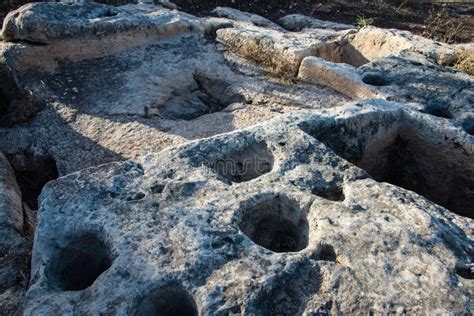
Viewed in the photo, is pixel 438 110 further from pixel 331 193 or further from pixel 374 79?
pixel 331 193

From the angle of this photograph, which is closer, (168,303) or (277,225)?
(168,303)

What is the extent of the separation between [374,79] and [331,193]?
1.90m

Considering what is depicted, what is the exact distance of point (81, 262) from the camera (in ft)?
7.06

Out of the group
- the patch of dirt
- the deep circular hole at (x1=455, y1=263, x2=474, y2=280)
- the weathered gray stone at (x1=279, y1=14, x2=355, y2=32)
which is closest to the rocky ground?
the deep circular hole at (x1=455, y1=263, x2=474, y2=280)

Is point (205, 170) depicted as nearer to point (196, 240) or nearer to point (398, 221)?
point (196, 240)

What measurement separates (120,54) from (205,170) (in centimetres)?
290

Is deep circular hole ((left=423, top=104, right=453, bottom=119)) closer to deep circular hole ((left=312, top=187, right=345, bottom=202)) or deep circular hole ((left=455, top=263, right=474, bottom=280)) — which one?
deep circular hole ((left=312, top=187, right=345, bottom=202))

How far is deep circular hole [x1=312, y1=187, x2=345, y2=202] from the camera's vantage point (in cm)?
228

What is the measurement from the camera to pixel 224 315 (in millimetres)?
1715

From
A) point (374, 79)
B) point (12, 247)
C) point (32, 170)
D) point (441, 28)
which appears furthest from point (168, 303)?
point (441, 28)

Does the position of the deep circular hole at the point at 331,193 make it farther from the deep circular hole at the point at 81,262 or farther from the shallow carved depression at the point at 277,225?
the deep circular hole at the point at 81,262

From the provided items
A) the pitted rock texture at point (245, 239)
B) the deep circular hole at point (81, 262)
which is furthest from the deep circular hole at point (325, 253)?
the deep circular hole at point (81, 262)

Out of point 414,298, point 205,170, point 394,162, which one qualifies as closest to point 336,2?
point 394,162

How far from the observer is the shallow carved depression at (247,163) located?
2518 millimetres
